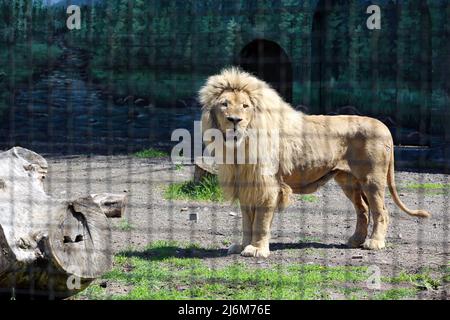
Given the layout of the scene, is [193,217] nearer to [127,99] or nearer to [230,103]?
[230,103]

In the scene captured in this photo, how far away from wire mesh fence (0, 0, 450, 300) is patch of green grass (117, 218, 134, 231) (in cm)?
2

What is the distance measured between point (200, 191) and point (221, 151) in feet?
5.48

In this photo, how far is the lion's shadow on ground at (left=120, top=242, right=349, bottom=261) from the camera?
438cm

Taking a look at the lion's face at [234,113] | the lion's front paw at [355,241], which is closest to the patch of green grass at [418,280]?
the lion's front paw at [355,241]

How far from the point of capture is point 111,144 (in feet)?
28.1

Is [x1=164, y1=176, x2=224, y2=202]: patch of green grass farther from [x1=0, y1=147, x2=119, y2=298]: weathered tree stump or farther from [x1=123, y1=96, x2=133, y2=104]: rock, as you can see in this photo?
[x1=123, y1=96, x2=133, y2=104]: rock

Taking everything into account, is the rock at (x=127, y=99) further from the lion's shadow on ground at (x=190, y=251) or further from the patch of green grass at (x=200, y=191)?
the lion's shadow on ground at (x=190, y=251)

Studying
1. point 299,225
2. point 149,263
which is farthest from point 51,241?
point 299,225

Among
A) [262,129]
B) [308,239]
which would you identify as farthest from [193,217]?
[262,129]

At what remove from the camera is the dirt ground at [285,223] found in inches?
173

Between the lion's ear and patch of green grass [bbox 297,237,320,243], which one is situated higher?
the lion's ear

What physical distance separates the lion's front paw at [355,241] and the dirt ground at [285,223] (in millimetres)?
65

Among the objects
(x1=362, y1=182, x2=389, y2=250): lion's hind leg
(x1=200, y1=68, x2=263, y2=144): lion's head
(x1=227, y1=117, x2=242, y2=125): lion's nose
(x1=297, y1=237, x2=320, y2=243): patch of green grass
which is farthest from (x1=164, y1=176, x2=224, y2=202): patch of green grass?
(x1=227, y1=117, x2=242, y2=125): lion's nose
